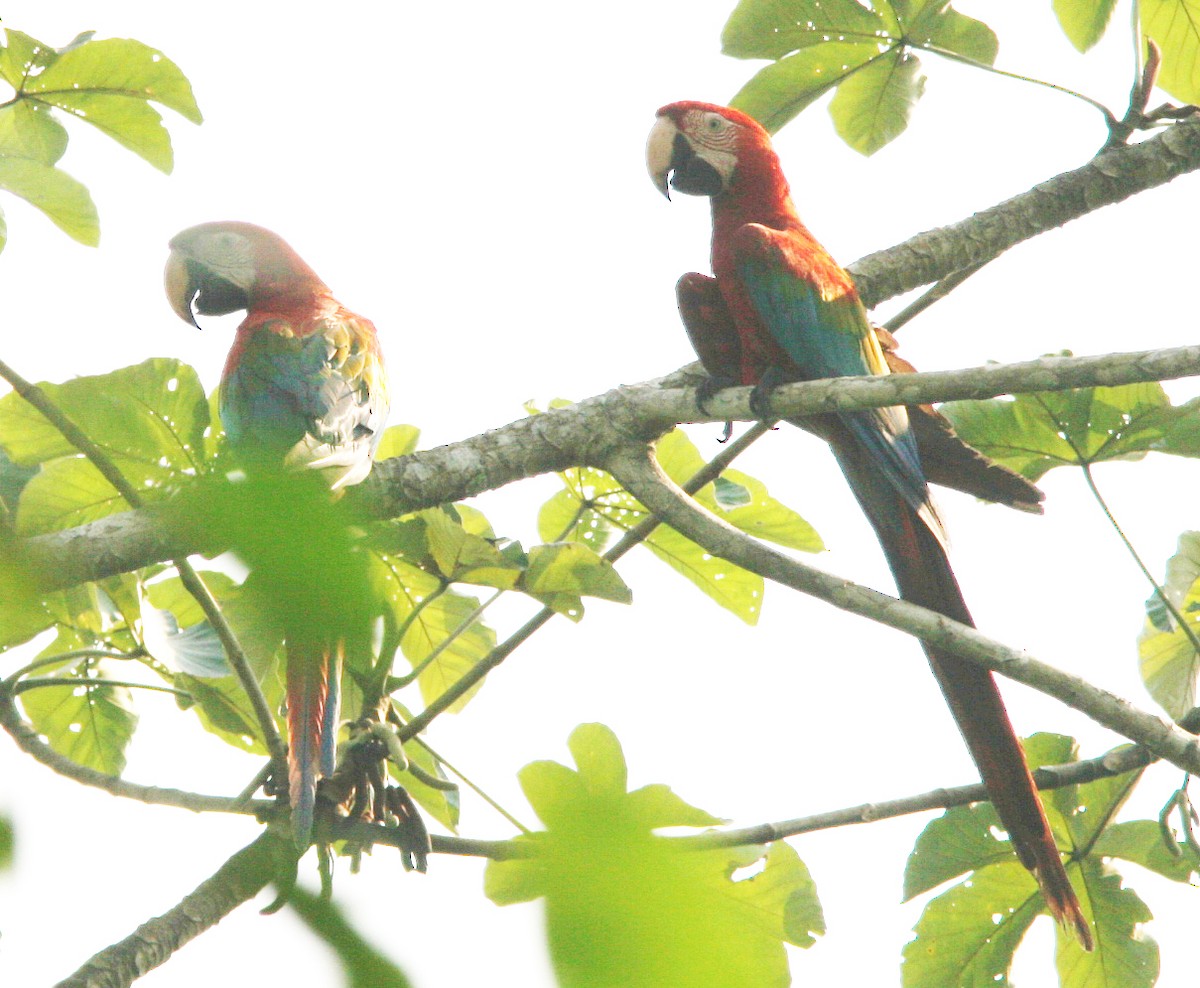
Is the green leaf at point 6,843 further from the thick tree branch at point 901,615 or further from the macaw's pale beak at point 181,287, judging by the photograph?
the macaw's pale beak at point 181,287

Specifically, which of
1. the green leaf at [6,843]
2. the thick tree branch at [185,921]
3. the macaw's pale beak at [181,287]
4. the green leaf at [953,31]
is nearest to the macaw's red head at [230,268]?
the macaw's pale beak at [181,287]

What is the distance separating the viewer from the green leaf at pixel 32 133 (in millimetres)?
2578

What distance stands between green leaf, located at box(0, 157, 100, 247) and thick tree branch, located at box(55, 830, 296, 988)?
138 cm

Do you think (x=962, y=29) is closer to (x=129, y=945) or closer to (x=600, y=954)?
(x=129, y=945)

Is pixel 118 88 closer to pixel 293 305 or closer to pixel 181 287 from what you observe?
pixel 293 305

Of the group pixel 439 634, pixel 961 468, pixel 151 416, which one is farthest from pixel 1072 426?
pixel 151 416

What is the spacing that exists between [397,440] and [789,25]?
143 cm

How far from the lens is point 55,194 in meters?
2.44

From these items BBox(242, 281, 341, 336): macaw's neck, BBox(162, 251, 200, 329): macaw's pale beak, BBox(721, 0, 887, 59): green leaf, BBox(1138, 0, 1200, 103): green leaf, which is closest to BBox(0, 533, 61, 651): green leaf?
BBox(242, 281, 341, 336): macaw's neck

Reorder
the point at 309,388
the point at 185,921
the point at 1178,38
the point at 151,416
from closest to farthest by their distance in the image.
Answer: the point at 185,921, the point at 151,416, the point at 309,388, the point at 1178,38

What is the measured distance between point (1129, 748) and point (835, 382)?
32.9 inches

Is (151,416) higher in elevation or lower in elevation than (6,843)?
higher

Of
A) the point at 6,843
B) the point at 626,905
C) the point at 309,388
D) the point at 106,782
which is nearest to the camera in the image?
the point at 626,905

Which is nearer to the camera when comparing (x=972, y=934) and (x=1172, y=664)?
(x=972, y=934)
